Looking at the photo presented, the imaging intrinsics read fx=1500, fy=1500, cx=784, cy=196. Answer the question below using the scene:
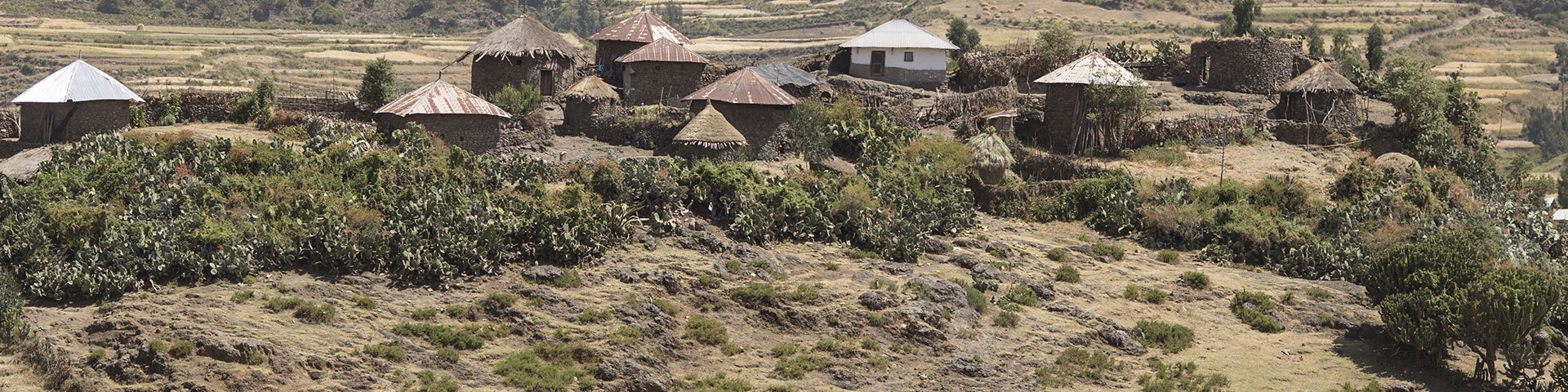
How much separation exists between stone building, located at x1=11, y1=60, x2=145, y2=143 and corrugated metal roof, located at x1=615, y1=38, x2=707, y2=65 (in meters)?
13.2

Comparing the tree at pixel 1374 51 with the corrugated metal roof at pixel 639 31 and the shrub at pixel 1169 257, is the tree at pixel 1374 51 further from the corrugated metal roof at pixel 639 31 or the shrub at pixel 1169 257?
the corrugated metal roof at pixel 639 31

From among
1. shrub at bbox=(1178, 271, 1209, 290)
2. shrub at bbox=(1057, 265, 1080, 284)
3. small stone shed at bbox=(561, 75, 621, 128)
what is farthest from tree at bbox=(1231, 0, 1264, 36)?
small stone shed at bbox=(561, 75, 621, 128)

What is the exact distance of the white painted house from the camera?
152ft

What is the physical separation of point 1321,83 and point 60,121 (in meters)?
31.5

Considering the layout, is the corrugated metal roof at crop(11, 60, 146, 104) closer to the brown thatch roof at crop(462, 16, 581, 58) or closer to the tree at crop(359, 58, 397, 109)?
the tree at crop(359, 58, 397, 109)

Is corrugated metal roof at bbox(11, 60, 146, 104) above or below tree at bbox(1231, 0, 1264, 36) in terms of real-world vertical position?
below

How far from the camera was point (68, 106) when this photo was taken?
3234cm

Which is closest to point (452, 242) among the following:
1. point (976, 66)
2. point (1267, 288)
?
point (1267, 288)

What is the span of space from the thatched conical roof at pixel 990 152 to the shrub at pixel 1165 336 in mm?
8513

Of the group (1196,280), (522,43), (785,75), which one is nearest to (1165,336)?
(1196,280)

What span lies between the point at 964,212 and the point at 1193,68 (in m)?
15.9

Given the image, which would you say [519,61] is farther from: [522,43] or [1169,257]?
[1169,257]

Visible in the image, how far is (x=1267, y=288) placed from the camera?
30156 mm

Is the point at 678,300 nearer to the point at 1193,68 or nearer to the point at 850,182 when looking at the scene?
the point at 850,182
